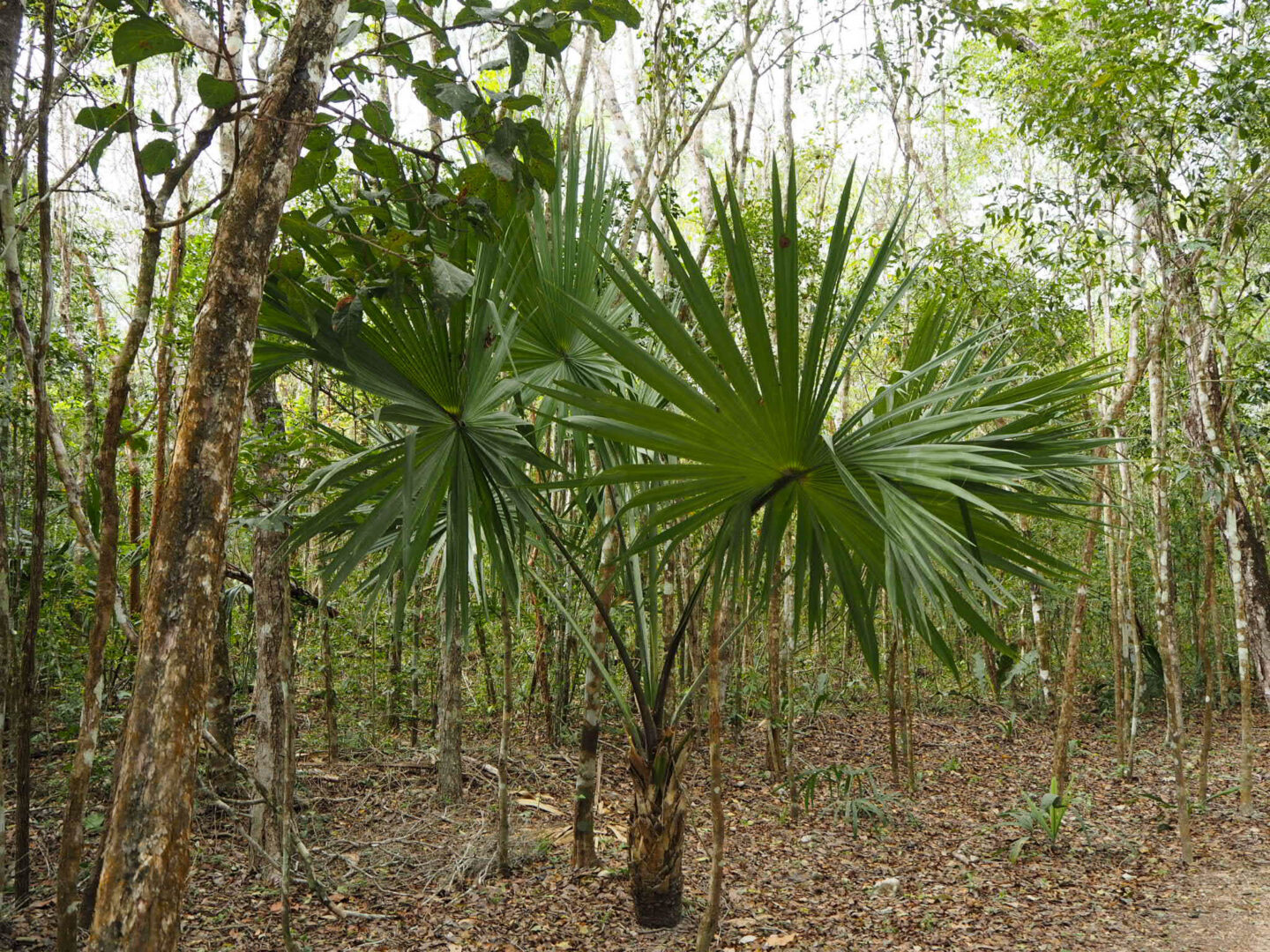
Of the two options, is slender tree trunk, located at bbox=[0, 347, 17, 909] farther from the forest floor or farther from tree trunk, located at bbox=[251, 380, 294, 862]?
tree trunk, located at bbox=[251, 380, 294, 862]

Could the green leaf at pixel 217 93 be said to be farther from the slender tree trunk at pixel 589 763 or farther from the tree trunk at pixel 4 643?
the slender tree trunk at pixel 589 763

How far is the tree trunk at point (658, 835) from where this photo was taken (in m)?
4.12

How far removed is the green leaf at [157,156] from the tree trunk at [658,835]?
3.08 meters

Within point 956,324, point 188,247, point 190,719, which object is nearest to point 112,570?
point 190,719

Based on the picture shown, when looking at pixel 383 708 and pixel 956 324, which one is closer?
pixel 956 324

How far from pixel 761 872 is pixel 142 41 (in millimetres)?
5437

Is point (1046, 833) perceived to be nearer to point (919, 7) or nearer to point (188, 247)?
point (919, 7)

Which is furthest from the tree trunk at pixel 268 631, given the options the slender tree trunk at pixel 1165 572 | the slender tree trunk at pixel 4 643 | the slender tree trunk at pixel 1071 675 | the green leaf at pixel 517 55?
the slender tree trunk at pixel 1165 572

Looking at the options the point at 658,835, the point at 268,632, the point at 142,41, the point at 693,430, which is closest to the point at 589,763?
the point at 658,835

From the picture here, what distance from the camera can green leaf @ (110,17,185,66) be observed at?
7.55ft

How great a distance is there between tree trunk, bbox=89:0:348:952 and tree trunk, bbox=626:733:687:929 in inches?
94.6

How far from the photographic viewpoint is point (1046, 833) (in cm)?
621

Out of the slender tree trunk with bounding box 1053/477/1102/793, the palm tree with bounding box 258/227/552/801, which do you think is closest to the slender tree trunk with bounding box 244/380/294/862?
the palm tree with bounding box 258/227/552/801

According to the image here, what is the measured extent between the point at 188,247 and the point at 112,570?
429 centimetres
